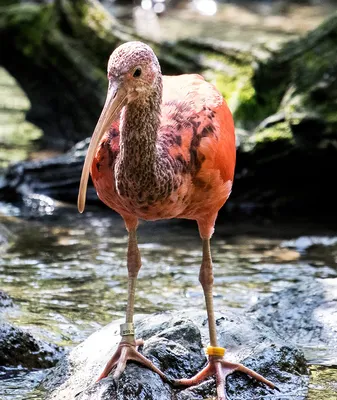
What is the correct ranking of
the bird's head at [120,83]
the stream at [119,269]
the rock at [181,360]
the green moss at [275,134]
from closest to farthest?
the bird's head at [120,83] < the rock at [181,360] < the stream at [119,269] < the green moss at [275,134]

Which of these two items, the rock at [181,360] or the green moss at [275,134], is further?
the green moss at [275,134]

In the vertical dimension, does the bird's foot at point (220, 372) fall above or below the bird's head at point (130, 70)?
below

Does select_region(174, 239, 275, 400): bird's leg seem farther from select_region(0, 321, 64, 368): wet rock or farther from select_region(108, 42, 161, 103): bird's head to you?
select_region(108, 42, 161, 103): bird's head

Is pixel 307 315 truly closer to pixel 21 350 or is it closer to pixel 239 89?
pixel 21 350

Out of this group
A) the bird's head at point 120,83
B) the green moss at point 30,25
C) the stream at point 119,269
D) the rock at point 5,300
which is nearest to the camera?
the bird's head at point 120,83

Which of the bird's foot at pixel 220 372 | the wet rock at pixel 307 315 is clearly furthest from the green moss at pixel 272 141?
the bird's foot at pixel 220 372

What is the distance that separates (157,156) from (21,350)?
6.47 feet

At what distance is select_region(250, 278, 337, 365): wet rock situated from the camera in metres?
6.22

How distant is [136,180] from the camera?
4.65 metres

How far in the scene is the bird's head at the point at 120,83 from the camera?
4.34 m

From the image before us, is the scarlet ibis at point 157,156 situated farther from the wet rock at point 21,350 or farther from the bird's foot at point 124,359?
the wet rock at point 21,350

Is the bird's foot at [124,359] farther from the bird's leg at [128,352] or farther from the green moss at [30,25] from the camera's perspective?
the green moss at [30,25]

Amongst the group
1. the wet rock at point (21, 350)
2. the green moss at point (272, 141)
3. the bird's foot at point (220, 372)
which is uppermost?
the green moss at point (272, 141)

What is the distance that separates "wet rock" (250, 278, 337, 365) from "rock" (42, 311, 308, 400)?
56cm
